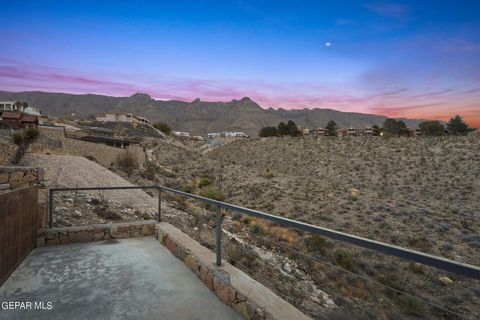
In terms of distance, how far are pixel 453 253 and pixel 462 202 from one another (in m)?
9.57

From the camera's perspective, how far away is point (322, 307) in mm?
6926

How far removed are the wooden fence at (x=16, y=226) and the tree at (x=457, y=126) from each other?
2486 inches

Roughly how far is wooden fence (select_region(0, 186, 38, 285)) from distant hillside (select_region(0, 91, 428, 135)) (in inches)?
4690

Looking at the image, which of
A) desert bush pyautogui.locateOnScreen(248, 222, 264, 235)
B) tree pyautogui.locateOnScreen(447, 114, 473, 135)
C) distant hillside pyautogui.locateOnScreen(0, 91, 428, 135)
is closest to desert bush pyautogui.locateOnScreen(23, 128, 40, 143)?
desert bush pyautogui.locateOnScreen(248, 222, 264, 235)

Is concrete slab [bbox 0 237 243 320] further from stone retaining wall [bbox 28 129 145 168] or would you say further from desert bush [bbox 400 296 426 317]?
stone retaining wall [bbox 28 129 145 168]

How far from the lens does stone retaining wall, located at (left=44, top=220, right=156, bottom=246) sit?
18.0 feet

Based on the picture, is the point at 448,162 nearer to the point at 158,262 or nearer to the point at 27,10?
the point at 158,262

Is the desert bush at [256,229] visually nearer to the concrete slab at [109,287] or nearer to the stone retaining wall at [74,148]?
the concrete slab at [109,287]

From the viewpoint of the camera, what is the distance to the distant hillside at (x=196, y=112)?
122 metres

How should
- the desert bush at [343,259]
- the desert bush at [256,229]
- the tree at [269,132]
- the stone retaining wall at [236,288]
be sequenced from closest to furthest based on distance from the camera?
the stone retaining wall at [236,288], the desert bush at [343,259], the desert bush at [256,229], the tree at [269,132]

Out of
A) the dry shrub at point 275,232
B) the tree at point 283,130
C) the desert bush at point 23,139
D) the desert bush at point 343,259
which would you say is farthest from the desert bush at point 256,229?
the tree at point 283,130

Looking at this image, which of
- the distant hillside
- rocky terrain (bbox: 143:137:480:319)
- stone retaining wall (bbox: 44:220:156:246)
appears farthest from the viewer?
the distant hillside

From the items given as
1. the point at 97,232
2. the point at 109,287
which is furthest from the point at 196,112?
the point at 109,287

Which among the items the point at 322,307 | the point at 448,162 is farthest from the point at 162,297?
the point at 448,162
